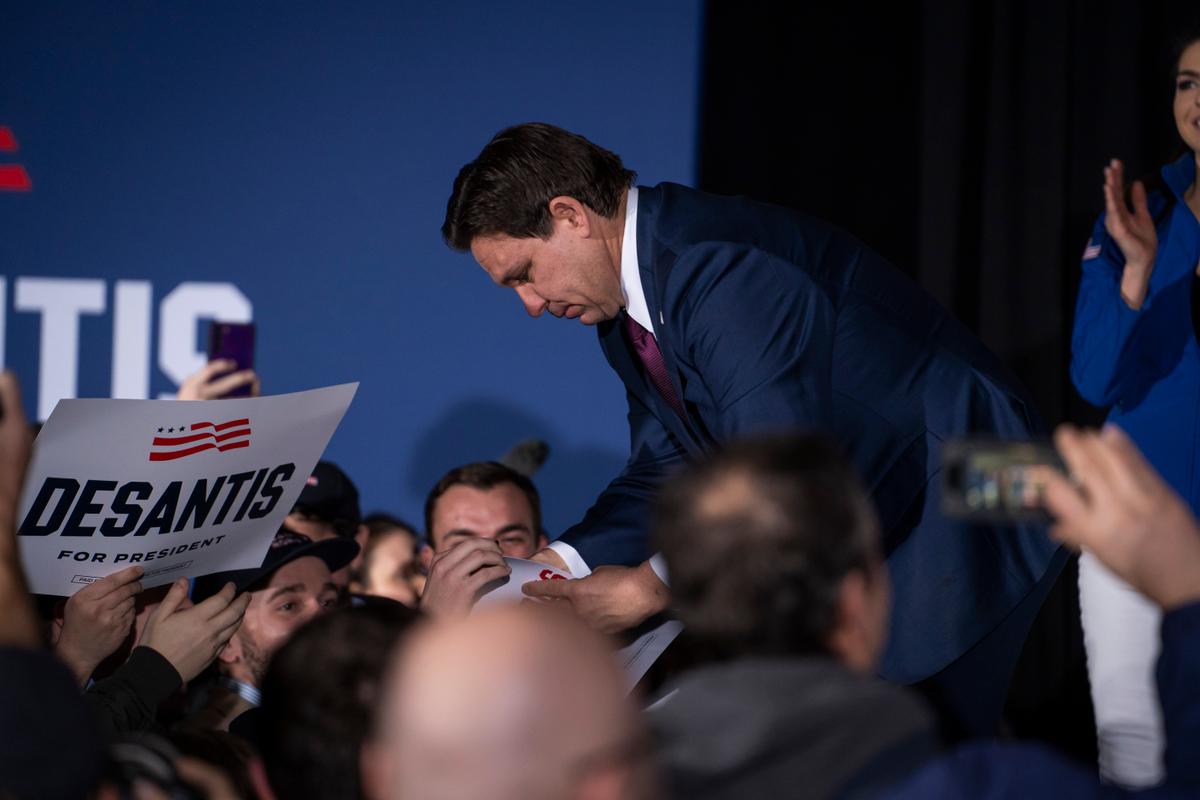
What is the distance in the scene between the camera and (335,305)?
4.15 m

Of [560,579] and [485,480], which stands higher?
[560,579]

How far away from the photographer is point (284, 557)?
9.45 feet

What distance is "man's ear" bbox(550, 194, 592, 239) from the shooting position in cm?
235

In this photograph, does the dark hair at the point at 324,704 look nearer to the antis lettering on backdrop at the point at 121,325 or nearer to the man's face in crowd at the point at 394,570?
the man's face in crowd at the point at 394,570

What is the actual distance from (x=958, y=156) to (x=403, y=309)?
1538 mm

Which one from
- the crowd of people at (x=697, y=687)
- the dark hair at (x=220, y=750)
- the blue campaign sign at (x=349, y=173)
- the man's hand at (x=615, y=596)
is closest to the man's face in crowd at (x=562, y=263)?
the man's hand at (x=615, y=596)

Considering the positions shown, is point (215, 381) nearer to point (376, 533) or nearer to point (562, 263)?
point (376, 533)

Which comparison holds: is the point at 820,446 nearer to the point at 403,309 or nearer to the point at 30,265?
the point at 403,309

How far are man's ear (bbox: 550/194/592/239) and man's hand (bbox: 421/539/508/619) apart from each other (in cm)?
51

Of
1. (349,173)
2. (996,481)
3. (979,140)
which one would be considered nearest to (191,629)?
(996,481)

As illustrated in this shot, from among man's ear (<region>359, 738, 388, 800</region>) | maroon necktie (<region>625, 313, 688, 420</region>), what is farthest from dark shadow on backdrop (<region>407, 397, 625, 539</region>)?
man's ear (<region>359, 738, 388, 800</region>)

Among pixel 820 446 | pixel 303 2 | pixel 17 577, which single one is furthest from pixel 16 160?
pixel 820 446

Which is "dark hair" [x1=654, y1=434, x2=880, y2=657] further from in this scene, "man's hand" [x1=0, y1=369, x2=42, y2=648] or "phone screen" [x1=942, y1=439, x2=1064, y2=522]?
"man's hand" [x1=0, y1=369, x2=42, y2=648]

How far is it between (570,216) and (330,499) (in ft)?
4.57
